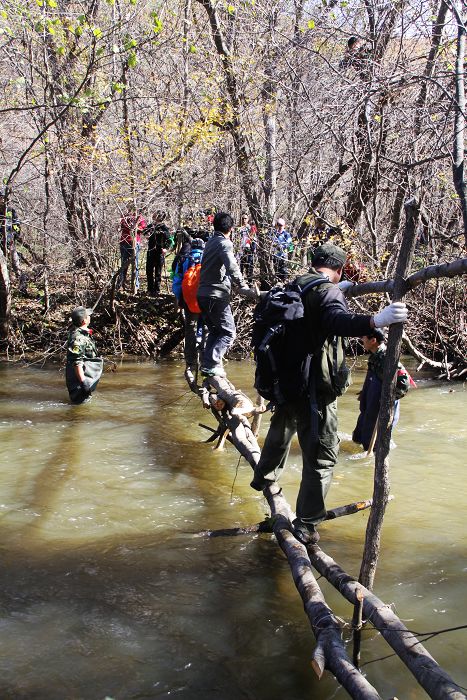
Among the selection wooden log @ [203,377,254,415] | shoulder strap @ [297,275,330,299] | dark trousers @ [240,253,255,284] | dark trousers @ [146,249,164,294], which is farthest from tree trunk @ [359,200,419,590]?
dark trousers @ [146,249,164,294]

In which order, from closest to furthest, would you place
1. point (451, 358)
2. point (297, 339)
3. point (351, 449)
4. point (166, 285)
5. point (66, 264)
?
point (297, 339)
point (351, 449)
point (451, 358)
point (66, 264)
point (166, 285)

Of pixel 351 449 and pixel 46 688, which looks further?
pixel 351 449

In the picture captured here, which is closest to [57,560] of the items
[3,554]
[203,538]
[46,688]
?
[3,554]

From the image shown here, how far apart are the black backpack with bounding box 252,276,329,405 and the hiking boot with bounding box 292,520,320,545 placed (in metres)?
0.87

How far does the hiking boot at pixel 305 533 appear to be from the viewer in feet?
14.4

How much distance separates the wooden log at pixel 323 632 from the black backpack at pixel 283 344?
100 centimetres

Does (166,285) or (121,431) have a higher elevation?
(166,285)

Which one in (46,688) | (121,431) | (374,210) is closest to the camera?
(46,688)

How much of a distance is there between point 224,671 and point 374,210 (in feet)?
29.5

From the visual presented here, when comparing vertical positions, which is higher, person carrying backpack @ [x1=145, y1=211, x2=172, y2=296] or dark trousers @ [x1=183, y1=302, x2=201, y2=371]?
person carrying backpack @ [x1=145, y1=211, x2=172, y2=296]

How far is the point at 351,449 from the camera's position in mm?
8258

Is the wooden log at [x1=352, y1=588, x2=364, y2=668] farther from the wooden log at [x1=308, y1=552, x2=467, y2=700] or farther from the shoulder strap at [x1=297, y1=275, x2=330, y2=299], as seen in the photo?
the shoulder strap at [x1=297, y1=275, x2=330, y2=299]

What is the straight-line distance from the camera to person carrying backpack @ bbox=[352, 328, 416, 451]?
245 inches

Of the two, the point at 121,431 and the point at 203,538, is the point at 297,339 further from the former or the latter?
the point at 121,431
